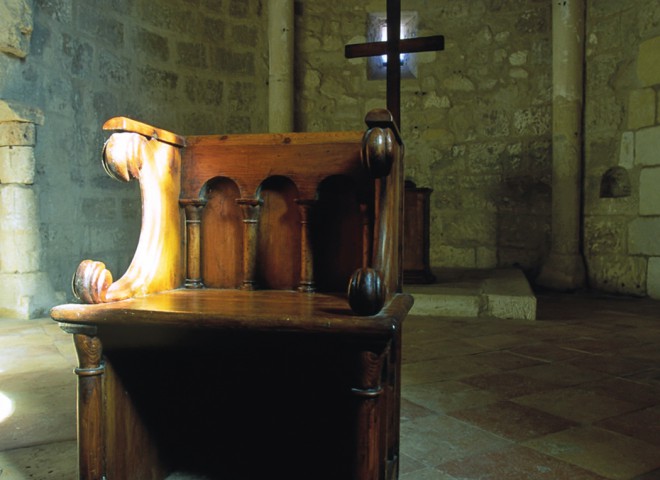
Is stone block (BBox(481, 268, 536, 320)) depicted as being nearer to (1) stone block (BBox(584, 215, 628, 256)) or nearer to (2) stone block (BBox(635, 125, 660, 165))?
(1) stone block (BBox(584, 215, 628, 256))

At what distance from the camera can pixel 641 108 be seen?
195 inches

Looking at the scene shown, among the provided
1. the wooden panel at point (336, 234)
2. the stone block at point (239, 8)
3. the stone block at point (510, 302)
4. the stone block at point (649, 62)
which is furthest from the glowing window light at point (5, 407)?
the stone block at point (649, 62)

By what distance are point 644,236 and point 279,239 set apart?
4.28 metres

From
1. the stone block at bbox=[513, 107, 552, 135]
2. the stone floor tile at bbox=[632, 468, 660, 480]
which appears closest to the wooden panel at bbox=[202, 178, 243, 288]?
the stone floor tile at bbox=[632, 468, 660, 480]

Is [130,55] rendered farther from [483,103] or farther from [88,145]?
[483,103]

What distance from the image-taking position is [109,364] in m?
1.38

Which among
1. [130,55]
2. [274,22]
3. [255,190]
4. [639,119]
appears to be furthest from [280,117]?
[255,190]

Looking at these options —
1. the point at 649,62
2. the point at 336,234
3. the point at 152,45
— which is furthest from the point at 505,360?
the point at 152,45

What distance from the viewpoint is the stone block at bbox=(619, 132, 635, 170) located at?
199 inches

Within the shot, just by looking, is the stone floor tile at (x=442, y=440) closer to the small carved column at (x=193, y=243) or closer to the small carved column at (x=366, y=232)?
the small carved column at (x=366, y=232)

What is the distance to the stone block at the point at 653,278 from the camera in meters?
4.83

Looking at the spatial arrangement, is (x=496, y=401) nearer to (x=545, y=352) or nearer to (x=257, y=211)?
(x=545, y=352)

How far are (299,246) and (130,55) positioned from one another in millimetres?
4061

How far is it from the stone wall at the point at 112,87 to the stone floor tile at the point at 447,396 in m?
2.98
